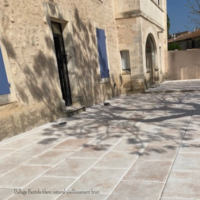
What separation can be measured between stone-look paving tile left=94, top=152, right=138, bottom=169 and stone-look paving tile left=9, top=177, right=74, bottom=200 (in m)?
0.53

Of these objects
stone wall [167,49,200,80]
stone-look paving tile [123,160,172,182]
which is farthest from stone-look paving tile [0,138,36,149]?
stone wall [167,49,200,80]

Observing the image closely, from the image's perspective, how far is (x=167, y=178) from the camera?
2229 millimetres

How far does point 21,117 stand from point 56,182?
2.40 m

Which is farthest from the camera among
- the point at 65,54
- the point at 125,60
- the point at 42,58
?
the point at 125,60

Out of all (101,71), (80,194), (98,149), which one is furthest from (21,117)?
(101,71)

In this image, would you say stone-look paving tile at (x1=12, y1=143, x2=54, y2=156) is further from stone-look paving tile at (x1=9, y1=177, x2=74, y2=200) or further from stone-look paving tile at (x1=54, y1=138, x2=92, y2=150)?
stone-look paving tile at (x1=9, y1=177, x2=74, y2=200)

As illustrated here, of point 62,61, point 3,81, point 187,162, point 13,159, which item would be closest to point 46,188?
point 13,159

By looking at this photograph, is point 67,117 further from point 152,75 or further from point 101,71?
point 152,75

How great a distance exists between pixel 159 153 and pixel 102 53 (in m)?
5.76

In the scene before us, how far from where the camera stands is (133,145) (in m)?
3.25

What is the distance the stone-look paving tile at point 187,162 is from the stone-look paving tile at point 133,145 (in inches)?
23.0

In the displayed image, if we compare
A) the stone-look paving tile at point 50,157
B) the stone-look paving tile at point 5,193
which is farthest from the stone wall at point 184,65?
the stone-look paving tile at point 5,193

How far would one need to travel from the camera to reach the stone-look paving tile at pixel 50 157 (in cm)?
291

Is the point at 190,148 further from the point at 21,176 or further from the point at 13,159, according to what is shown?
the point at 13,159
